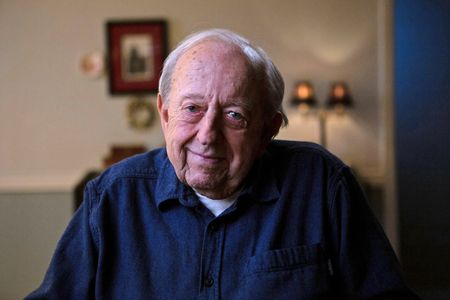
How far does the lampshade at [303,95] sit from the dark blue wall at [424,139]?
623 millimetres

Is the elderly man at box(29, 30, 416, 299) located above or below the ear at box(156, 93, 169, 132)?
below

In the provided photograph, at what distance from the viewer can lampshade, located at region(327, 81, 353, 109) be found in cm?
421

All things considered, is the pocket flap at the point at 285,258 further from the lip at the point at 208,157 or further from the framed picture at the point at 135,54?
the framed picture at the point at 135,54

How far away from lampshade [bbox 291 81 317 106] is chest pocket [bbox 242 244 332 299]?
3.00 meters

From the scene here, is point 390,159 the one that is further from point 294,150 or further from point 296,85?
point 294,150

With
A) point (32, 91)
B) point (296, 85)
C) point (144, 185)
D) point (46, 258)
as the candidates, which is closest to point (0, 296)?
point (46, 258)

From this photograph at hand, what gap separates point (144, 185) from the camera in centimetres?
135

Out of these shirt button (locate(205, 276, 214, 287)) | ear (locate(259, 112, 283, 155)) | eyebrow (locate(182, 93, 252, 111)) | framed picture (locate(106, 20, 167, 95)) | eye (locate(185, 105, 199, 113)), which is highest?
framed picture (locate(106, 20, 167, 95))

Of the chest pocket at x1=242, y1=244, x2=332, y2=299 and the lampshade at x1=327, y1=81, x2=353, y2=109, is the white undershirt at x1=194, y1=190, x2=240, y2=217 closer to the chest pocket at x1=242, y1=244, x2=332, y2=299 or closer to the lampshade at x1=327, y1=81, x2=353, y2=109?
the chest pocket at x1=242, y1=244, x2=332, y2=299

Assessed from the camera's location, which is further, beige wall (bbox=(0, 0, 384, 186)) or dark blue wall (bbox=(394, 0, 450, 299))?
beige wall (bbox=(0, 0, 384, 186))

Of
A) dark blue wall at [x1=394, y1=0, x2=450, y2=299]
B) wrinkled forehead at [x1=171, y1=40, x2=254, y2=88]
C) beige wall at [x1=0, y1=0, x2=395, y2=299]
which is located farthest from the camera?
beige wall at [x1=0, y1=0, x2=395, y2=299]

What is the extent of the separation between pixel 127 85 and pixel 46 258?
1390 mm

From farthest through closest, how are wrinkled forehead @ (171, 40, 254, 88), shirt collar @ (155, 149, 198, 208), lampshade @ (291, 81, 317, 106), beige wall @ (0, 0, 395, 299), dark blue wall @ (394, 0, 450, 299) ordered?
beige wall @ (0, 0, 395, 299) → lampshade @ (291, 81, 317, 106) → dark blue wall @ (394, 0, 450, 299) → shirt collar @ (155, 149, 198, 208) → wrinkled forehead @ (171, 40, 254, 88)

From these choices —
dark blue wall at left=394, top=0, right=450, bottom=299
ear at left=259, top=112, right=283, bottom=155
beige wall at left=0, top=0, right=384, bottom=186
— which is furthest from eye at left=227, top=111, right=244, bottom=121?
beige wall at left=0, top=0, right=384, bottom=186
